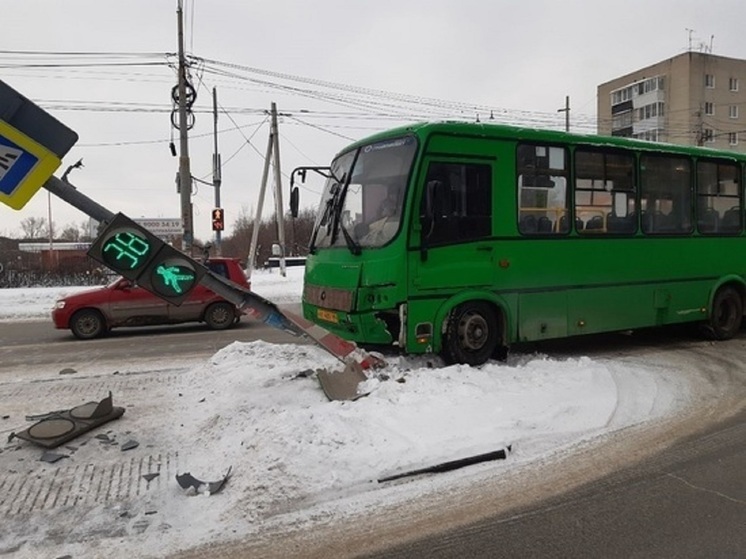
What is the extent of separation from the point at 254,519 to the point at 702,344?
337 inches

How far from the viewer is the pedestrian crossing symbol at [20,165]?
4527 mm

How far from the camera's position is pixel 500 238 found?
731cm

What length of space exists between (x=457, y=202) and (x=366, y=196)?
1155 millimetres

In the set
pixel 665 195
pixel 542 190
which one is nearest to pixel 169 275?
pixel 542 190

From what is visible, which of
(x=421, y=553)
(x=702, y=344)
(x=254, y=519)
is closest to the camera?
(x=421, y=553)

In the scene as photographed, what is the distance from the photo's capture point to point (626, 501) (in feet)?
13.2

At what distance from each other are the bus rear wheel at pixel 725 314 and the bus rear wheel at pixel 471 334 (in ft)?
15.8

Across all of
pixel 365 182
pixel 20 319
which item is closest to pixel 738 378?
pixel 365 182

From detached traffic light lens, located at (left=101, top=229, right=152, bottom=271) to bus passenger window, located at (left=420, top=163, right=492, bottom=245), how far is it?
10.1ft

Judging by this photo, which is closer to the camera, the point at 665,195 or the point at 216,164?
the point at 665,195

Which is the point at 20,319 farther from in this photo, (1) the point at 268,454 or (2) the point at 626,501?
(2) the point at 626,501

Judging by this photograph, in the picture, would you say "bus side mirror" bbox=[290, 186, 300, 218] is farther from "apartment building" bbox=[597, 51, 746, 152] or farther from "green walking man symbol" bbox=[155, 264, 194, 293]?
"apartment building" bbox=[597, 51, 746, 152]

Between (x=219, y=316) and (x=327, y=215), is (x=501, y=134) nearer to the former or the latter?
(x=327, y=215)

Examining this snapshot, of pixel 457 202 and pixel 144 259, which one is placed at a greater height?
pixel 457 202
